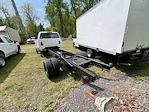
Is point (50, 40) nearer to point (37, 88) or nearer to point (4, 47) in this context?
point (4, 47)

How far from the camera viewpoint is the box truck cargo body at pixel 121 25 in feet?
17.3

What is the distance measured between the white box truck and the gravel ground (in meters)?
1.39

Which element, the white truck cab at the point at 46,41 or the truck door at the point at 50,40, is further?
the truck door at the point at 50,40

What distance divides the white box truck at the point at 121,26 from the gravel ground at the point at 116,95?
4.56 feet

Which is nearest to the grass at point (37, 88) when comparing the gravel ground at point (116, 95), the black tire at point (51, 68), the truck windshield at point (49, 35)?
the black tire at point (51, 68)

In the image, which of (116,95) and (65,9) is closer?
(116,95)

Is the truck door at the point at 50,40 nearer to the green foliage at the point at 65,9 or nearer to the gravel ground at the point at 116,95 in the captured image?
the gravel ground at the point at 116,95

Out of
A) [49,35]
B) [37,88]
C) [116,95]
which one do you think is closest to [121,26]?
[116,95]

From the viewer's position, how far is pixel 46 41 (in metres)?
10.6

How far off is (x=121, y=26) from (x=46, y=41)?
649 centimetres

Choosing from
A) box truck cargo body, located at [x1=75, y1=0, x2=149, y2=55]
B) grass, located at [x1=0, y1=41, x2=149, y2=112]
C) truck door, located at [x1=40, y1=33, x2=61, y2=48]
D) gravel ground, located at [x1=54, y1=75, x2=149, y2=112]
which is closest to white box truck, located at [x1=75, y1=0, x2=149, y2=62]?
box truck cargo body, located at [x1=75, y1=0, x2=149, y2=55]

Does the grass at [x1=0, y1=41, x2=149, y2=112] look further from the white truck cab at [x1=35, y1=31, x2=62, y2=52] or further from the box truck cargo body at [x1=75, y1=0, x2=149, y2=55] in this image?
the white truck cab at [x1=35, y1=31, x2=62, y2=52]

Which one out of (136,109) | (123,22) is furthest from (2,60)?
(136,109)

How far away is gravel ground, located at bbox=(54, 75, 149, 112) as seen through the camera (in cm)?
343
